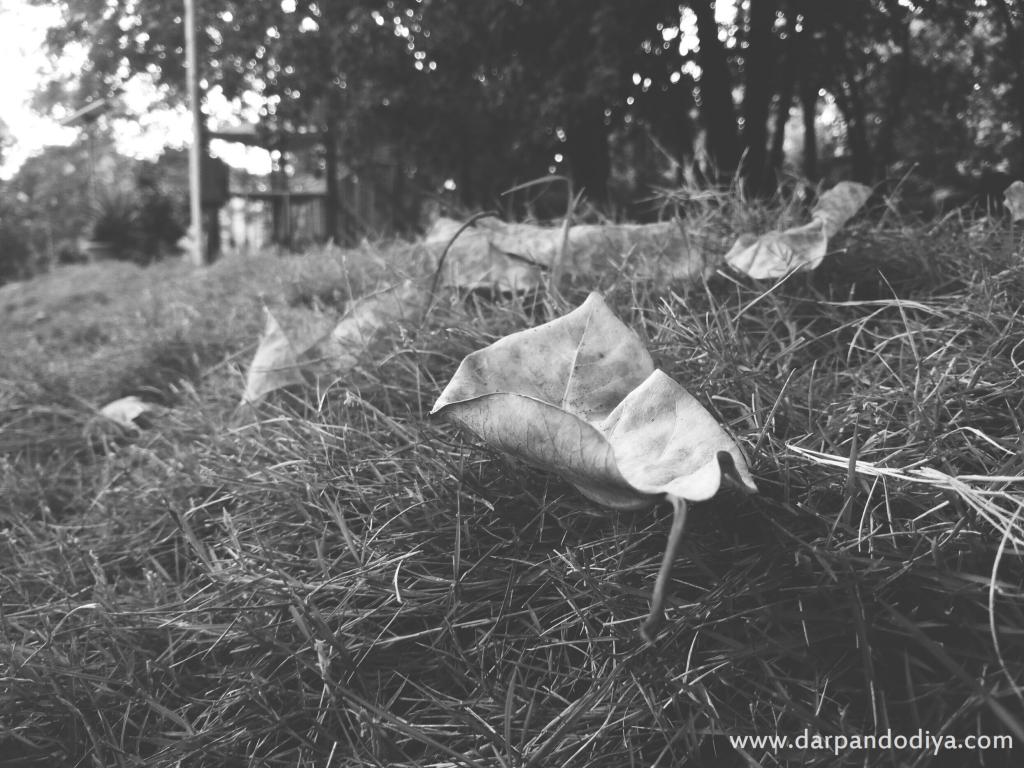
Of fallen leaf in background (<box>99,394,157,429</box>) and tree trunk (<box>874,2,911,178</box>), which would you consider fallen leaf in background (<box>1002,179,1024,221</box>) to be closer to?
tree trunk (<box>874,2,911,178</box>)

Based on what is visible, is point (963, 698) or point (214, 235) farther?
point (214, 235)

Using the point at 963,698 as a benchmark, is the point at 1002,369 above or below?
above

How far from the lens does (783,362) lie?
894 mm

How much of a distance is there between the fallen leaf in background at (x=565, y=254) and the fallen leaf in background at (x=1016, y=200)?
442 millimetres

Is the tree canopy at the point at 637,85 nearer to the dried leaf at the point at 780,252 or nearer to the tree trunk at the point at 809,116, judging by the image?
the tree trunk at the point at 809,116

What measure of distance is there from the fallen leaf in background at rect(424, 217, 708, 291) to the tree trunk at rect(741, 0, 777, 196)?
108 centimetres

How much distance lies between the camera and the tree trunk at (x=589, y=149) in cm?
289

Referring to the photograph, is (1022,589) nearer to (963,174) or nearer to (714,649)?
(714,649)

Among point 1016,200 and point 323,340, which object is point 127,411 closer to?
point 323,340

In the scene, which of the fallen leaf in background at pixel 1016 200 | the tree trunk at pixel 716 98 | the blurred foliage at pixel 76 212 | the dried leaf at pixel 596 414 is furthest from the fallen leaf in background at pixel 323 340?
the blurred foliage at pixel 76 212

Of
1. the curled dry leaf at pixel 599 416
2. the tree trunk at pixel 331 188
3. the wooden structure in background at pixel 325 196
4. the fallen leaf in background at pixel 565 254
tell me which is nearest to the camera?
the curled dry leaf at pixel 599 416

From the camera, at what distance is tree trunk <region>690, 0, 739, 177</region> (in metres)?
2.62

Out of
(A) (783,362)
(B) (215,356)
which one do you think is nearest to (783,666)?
(A) (783,362)

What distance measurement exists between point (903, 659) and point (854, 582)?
0.06m
